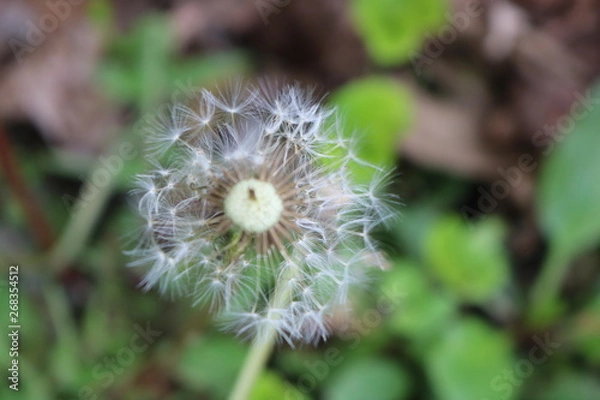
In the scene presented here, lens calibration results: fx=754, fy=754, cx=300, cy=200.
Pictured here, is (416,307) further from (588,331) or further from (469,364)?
(588,331)

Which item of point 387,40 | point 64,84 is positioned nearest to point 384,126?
point 387,40

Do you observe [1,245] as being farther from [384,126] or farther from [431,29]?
[431,29]

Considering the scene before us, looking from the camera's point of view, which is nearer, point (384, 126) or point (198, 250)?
point (198, 250)

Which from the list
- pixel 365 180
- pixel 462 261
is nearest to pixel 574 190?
pixel 462 261

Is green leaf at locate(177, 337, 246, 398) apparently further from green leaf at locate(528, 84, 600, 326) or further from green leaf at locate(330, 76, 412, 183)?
green leaf at locate(528, 84, 600, 326)

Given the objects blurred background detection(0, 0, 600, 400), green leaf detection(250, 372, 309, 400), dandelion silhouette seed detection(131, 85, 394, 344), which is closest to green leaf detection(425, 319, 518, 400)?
blurred background detection(0, 0, 600, 400)

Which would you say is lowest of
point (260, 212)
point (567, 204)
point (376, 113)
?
point (260, 212)
